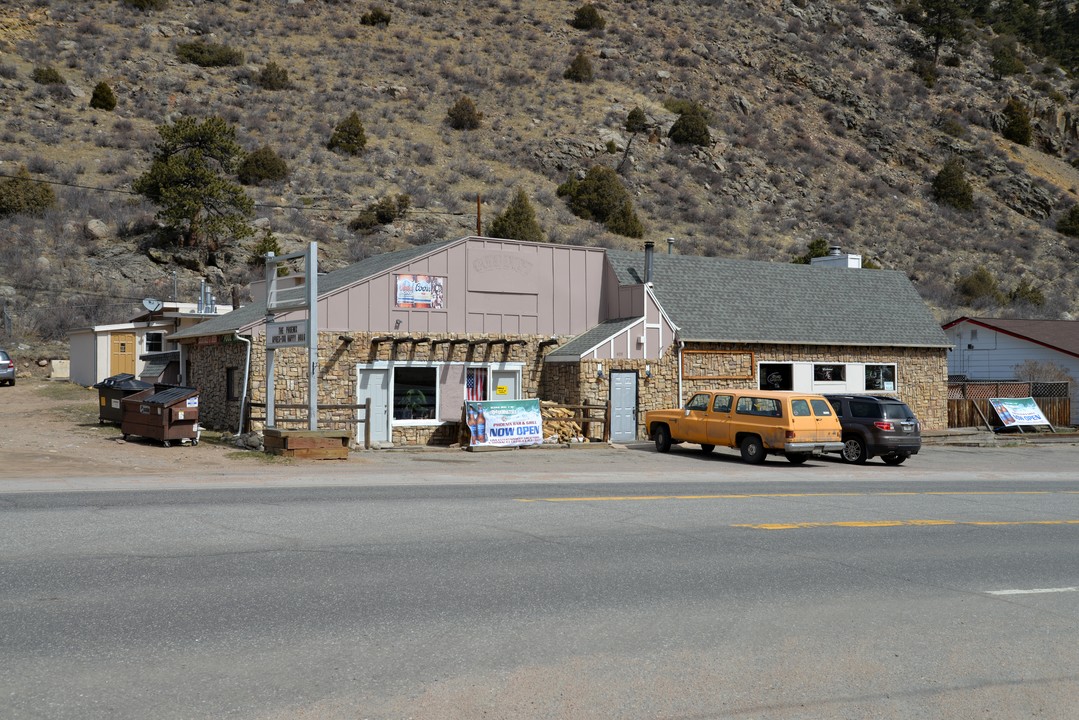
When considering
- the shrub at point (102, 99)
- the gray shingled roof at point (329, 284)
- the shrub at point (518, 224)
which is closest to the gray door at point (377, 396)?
the gray shingled roof at point (329, 284)

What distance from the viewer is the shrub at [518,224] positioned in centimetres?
5175

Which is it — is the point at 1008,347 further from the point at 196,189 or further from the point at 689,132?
the point at 196,189

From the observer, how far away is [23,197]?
50.1 meters

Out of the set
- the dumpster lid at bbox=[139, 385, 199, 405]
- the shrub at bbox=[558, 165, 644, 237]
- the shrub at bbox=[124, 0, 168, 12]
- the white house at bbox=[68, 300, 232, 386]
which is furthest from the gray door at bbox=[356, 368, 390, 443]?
the shrub at bbox=[124, 0, 168, 12]

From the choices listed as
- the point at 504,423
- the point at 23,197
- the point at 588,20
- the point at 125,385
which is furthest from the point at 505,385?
the point at 588,20

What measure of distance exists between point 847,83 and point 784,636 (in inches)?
3330

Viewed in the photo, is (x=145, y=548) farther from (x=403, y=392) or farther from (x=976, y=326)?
(x=976, y=326)

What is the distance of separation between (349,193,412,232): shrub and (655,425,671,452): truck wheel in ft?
98.9

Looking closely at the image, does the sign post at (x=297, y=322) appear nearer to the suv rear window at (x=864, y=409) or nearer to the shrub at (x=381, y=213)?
the suv rear window at (x=864, y=409)

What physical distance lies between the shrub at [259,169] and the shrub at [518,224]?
13.1 m

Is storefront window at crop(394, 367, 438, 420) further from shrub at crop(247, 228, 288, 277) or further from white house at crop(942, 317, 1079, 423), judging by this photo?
shrub at crop(247, 228, 288, 277)

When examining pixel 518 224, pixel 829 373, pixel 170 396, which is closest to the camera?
pixel 170 396

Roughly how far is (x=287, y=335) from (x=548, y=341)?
8969 millimetres

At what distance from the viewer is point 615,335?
93.6ft
